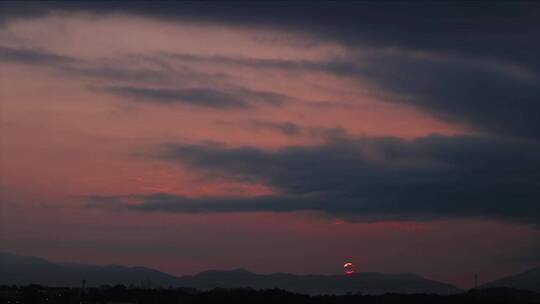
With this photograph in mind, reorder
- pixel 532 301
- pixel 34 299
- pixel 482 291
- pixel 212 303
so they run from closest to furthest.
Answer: pixel 34 299 < pixel 212 303 < pixel 532 301 < pixel 482 291

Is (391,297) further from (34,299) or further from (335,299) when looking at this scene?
(34,299)

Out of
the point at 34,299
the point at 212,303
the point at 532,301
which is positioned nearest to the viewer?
the point at 34,299

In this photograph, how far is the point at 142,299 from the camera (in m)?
122

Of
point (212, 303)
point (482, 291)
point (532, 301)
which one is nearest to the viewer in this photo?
point (212, 303)

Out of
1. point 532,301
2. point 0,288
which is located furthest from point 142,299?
point 532,301

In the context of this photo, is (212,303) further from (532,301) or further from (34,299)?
(532,301)

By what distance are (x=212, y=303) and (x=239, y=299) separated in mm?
4313

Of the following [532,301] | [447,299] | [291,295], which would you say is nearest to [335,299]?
[291,295]

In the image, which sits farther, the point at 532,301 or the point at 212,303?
the point at 532,301

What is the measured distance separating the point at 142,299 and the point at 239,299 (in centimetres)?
1326

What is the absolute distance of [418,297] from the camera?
131875 mm

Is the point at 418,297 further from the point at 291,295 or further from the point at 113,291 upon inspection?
the point at 113,291

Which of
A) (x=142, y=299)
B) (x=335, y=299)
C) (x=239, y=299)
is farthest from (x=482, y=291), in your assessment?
(x=142, y=299)

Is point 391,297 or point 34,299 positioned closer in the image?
point 34,299
